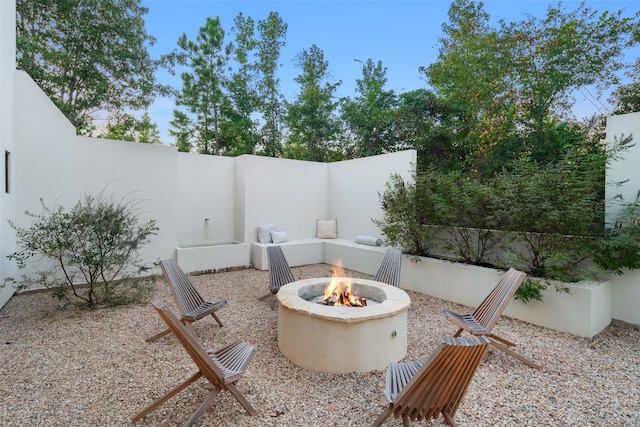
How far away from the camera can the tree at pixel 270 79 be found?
14.0m

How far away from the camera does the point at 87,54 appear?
30.6 ft

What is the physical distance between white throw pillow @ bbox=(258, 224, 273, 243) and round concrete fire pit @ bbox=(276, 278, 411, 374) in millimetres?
4654

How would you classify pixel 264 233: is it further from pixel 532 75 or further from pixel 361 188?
pixel 532 75

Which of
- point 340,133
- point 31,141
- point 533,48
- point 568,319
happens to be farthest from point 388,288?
point 340,133

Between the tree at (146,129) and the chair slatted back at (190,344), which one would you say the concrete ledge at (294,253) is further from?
the tree at (146,129)

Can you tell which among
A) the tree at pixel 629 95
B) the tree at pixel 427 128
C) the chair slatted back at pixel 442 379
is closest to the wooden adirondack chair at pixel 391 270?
the chair slatted back at pixel 442 379

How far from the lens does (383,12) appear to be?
848cm

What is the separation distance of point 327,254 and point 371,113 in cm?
830

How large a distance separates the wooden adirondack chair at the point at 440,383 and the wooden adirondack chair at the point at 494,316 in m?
1.36

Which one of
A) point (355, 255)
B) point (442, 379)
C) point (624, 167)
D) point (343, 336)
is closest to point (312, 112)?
point (355, 255)

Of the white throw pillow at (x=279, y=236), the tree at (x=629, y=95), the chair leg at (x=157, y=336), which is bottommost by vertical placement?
the chair leg at (x=157, y=336)

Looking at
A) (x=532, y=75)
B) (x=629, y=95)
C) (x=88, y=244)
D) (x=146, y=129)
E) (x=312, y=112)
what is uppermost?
(x=312, y=112)

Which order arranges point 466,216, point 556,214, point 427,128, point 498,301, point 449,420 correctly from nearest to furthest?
point 449,420 < point 498,301 < point 556,214 < point 466,216 < point 427,128

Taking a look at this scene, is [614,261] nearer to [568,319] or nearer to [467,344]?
[568,319]
